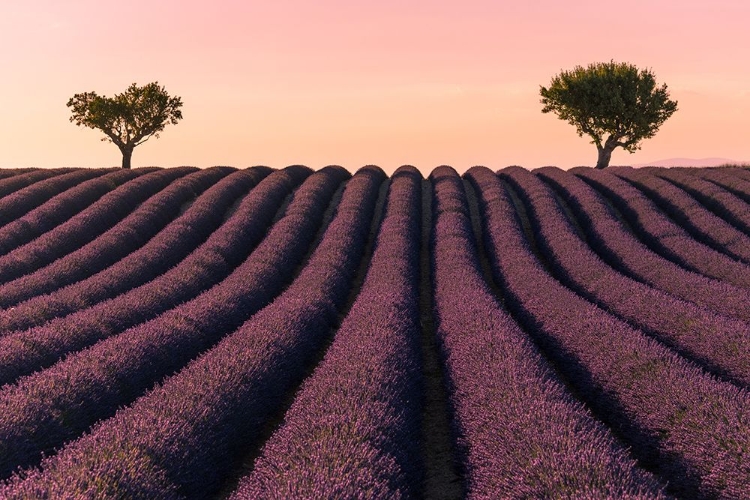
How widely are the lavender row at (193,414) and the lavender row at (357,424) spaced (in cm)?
50

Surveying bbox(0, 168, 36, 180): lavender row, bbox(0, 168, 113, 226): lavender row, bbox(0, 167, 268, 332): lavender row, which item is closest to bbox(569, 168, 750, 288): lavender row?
bbox(0, 167, 268, 332): lavender row

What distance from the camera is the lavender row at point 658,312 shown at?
7488mm

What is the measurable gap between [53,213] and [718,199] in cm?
2095

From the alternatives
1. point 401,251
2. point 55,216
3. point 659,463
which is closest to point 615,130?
point 401,251

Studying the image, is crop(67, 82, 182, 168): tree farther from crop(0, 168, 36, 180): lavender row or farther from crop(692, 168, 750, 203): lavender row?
crop(692, 168, 750, 203): lavender row

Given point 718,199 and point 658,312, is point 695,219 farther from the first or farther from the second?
point 658,312

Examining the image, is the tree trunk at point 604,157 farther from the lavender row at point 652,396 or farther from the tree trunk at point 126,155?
the lavender row at point 652,396

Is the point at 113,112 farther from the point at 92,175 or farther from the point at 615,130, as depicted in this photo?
the point at 615,130

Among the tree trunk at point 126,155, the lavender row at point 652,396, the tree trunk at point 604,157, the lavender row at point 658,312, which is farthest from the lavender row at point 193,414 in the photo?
the tree trunk at point 604,157

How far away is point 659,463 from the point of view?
5738mm

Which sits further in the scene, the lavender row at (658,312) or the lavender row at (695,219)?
the lavender row at (695,219)

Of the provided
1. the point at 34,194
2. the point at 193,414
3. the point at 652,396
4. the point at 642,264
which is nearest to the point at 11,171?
the point at 34,194

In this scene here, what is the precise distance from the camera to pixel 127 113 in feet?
120

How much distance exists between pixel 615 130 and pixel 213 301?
32.7m
